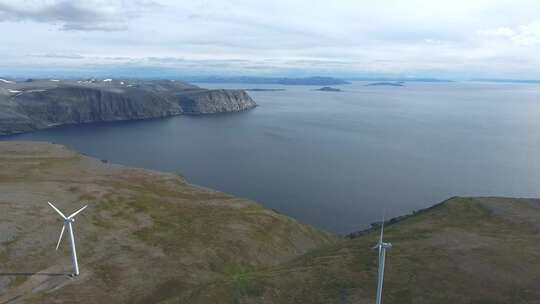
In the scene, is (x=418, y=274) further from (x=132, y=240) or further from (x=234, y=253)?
(x=132, y=240)

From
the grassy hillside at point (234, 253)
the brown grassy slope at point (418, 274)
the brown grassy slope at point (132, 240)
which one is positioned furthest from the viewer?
the brown grassy slope at point (132, 240)

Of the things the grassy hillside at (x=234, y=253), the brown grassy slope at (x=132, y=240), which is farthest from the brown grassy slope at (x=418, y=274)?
the brown grassy slope at (x=132, y=240)

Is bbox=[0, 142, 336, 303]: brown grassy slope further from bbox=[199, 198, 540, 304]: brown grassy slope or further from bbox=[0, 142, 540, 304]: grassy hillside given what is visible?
bbox=[199, 198, 540, 304]: brown grassy slope

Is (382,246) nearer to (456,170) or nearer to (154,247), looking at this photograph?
(154,247)

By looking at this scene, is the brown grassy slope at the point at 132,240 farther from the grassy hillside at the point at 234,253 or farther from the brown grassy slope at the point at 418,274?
the brown grassy slope at the point at 418,274

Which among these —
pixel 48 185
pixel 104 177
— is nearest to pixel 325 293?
pixel 48 185
